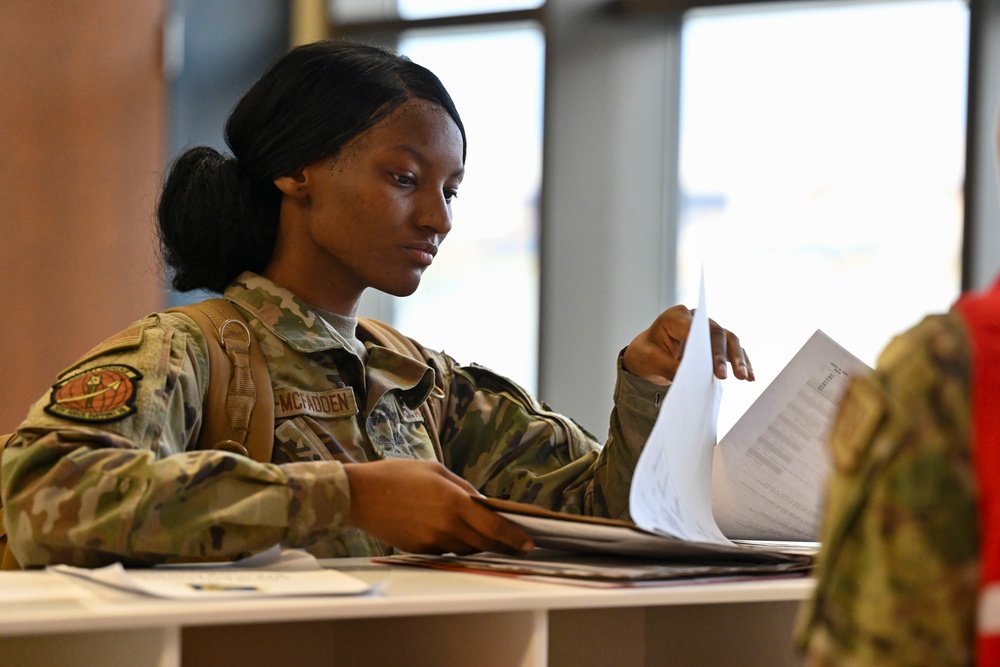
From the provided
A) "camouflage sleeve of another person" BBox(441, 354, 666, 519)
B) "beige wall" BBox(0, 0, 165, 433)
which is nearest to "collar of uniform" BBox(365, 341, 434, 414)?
"camouflage sleeve of another person" BBox(441, 354, 666, 519)

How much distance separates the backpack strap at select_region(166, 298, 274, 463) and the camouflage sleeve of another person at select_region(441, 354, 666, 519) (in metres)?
0.40

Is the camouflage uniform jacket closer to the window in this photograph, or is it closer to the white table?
the white table

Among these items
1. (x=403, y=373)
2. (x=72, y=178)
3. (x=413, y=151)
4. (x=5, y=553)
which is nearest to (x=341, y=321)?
(x=403, y=373)

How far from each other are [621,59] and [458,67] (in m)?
0.49

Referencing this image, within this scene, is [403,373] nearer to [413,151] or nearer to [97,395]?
[413,151]

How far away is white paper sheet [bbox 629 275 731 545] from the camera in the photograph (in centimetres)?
102

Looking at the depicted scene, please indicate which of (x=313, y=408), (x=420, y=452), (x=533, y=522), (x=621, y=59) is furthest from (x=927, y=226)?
(x=533, y=522)

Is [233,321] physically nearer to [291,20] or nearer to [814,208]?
[814,208]

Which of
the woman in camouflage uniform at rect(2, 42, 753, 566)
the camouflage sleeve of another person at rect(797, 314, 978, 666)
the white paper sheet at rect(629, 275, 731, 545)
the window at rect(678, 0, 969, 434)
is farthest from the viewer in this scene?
the window at rect(678, 0, 969, 434)

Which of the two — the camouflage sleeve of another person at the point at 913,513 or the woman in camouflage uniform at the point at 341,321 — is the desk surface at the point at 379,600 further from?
the camouflage sleeve of another person at the point at 913,513

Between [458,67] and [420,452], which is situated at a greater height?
[458,67]

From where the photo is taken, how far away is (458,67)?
3.35m

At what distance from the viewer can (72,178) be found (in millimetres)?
3055

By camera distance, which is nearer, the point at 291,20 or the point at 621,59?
the point at 621,59
